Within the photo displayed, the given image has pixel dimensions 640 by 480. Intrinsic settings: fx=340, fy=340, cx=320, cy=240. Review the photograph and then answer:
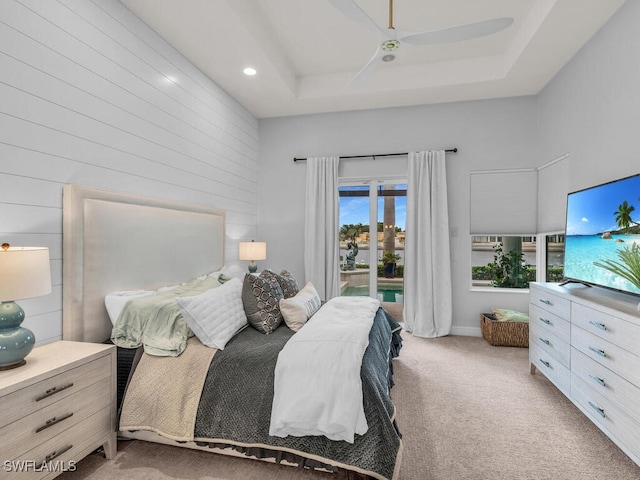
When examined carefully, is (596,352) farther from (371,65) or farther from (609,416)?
(371,65)

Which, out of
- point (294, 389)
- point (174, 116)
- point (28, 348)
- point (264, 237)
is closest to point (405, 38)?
point (174, 116)

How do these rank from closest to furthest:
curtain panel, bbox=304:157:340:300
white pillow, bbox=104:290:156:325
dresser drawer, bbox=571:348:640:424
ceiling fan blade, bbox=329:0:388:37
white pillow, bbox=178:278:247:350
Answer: dresser drawer, bbox=571:348:640:424 < ceiling fan blade, bbox=329:0:388:37 < white pillow, bbox=178:278:247:350 < white pillow, bbox=104:290:156:325 < curtain panel, bbox=304:157:340:300

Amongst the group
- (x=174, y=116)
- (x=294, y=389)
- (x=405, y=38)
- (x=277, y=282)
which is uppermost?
(x=405, y=38)

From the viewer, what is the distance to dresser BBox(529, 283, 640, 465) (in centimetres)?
170

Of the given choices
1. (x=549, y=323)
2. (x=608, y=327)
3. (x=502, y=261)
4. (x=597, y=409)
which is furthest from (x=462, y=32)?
(x=502, y=261)

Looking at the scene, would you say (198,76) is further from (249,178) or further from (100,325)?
(100,325)

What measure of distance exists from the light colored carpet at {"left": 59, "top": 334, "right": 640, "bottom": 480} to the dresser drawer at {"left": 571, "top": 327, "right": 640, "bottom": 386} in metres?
0.52

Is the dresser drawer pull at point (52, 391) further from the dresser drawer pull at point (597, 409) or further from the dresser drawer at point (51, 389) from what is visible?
the dresser drawer pull at point (597, 409)

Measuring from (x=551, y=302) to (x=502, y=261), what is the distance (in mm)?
1771

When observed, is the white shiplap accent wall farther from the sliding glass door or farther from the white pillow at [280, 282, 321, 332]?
the sliding glass door

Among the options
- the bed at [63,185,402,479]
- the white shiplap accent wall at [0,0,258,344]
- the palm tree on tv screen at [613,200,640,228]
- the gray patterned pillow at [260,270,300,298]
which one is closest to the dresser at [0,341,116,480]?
the bed at [63,185,402,479]

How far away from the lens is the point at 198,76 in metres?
3.33

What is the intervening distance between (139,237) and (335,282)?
2.51 meters

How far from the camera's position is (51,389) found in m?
1.49
